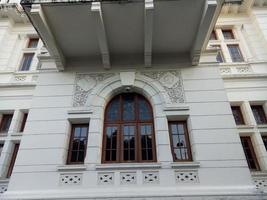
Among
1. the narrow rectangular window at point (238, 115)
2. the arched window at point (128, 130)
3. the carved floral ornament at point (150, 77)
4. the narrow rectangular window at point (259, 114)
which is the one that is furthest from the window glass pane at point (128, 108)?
the narrow rectangular window at point (259, 114)

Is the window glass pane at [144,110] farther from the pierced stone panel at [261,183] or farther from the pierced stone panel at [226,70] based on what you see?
the pierced stone panel at [226,70]

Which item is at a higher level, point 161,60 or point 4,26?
point 4,26

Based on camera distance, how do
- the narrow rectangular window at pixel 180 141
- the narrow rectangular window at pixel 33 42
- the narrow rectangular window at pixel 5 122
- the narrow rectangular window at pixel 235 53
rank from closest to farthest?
1. the narrow rectangular window at pixel 180 141
2. the narrow rectangular window at pixel 5 122
3. the narrow rectangular window at pixel 235 53
4. the narrow rectangular window at pixel 33 42

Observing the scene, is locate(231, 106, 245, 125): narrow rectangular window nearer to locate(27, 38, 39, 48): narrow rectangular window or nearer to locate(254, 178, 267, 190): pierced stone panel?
locate(254, 178, 267, 190): pierced stone panel

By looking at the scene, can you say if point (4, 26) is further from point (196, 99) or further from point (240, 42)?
point (240, 42)

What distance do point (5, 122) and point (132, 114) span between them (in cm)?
603

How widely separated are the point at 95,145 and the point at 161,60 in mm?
3862

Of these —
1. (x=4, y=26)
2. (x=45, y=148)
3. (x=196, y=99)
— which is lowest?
(x=45, y=148)

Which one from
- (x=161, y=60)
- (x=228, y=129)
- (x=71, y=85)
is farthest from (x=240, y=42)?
(x=71, y=85)

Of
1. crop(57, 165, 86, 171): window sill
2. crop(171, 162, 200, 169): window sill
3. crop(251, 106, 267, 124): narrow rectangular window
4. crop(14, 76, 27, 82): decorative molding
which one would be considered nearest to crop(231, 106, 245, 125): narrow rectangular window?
crop(251, 106, 267, 124): narrow rectangular window

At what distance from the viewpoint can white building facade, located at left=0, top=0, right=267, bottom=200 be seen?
6125 mm

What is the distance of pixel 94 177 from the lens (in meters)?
6.20

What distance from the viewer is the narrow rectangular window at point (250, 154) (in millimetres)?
8089

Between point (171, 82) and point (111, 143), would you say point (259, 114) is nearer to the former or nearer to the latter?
point (171, 82)
